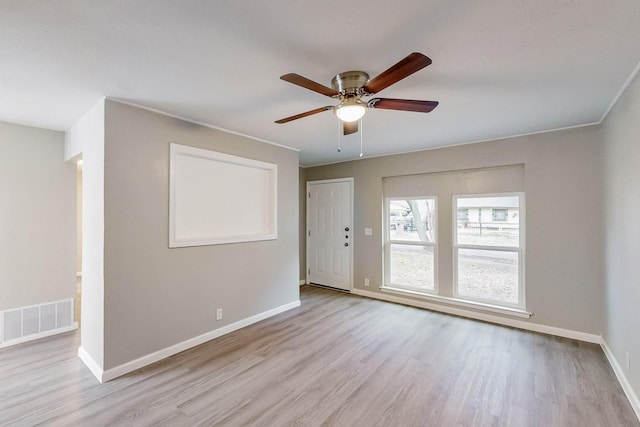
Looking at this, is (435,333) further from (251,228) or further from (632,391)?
(251,228)

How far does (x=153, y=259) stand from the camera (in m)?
2.77

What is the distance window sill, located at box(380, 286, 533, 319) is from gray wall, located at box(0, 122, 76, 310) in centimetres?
439

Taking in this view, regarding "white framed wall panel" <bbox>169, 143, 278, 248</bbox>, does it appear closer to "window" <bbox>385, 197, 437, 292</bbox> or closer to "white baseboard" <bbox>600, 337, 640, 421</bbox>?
"window" <bbox>385, 197, 437, 292</bbox>

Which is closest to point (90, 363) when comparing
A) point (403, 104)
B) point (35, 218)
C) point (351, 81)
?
point (35, 218)

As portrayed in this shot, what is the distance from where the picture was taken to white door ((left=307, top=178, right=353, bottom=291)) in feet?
17.1

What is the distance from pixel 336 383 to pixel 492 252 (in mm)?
2764

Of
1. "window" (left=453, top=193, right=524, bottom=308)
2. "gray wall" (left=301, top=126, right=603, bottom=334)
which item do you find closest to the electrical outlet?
"gray wall" (left=301, top=126, right=603, bottom=334)

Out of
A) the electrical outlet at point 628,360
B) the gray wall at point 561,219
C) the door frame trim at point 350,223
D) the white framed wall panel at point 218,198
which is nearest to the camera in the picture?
the electrical outlet at point 628,360

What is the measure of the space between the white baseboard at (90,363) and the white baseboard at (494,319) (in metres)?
3.64

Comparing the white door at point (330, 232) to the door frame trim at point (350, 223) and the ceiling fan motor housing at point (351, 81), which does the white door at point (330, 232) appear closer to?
the door frame trim at point (350, 223)

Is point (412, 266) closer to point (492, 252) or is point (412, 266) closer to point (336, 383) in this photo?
point (492, 252)

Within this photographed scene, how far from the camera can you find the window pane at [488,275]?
3752 mm

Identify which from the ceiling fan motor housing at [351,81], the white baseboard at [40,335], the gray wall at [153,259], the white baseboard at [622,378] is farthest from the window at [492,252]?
the white baseboard at [40,335]

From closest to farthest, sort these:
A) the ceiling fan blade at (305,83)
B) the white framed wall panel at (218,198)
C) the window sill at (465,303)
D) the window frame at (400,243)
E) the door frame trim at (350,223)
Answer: the ceiling fan blade at (305,83), the white framed wall panel at (218,198), the window sill at (465,303), the window frame at (400,243), the door frame trim at (350,223)
